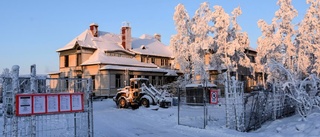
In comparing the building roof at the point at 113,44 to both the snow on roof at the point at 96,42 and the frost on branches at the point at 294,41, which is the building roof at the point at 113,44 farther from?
the frost on branches at the point at 294,41

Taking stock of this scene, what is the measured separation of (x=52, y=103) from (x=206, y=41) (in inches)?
1150

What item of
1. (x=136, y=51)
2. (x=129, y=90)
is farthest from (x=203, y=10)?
(x=129, y=90)

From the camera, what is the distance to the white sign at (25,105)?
8.80 m

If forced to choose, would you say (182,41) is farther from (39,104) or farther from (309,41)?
(39,104)

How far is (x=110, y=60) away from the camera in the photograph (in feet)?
127

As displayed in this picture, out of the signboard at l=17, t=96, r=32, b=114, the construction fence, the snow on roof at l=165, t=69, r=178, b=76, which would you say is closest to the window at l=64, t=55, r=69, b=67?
the snow on roof at l=165, t=69, r=178, b=76

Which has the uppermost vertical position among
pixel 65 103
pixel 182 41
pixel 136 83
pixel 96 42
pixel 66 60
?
pixel 96 42

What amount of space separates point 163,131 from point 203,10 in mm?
27169

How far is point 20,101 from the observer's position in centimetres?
880

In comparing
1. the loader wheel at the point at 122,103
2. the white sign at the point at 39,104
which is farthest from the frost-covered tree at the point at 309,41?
the white sign at the point at 39,104

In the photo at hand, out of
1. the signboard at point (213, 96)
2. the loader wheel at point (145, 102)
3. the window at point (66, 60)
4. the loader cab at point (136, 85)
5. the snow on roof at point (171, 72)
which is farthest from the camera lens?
A: the snow on roof at point (171, 72)

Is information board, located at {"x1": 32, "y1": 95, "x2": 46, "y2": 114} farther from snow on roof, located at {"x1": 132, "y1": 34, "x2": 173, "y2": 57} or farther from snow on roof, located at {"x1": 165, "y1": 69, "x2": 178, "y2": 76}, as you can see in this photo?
snow on roof, located at {"x1": 132, "y1": 34, "x2": 173, "y2": 57}

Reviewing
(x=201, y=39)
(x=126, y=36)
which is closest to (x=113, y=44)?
(x=126, y=36)

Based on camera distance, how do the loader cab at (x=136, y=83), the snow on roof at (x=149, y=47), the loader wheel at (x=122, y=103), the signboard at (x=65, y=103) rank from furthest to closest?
the snow on roof at (x=149, y=47)
the loader cab at (x=136, y=83)
the loader wheel at (x=122, y=103)
the signboard at (x=65, y=103)
